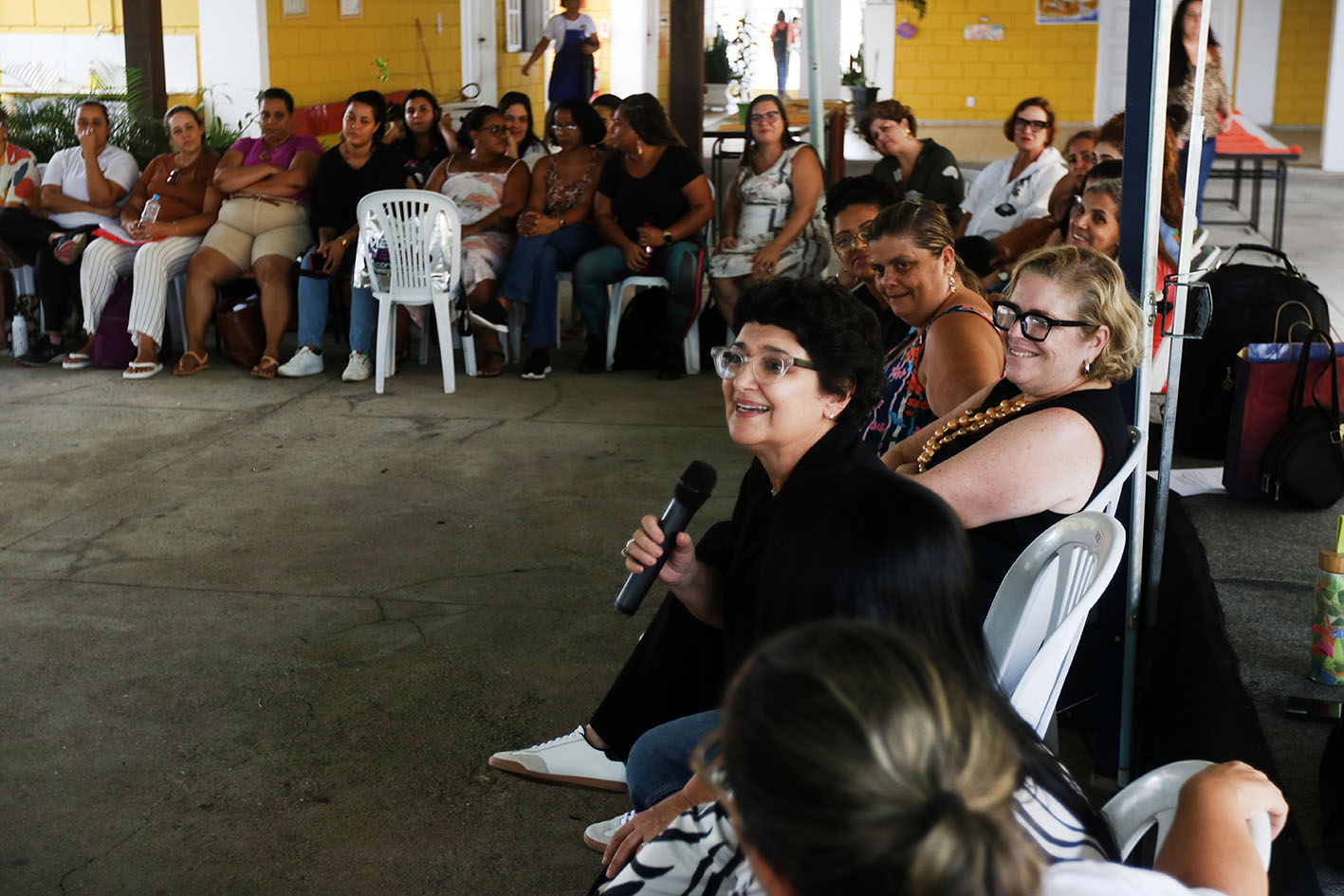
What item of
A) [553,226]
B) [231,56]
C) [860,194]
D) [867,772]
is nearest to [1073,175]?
[860,194]

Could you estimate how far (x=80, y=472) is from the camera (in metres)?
4.94

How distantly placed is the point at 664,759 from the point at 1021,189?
168 inches

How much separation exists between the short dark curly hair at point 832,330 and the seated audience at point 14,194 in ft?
18.4

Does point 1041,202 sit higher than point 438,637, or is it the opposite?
point 1041,202

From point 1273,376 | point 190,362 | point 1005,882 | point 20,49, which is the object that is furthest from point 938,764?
point 20,49

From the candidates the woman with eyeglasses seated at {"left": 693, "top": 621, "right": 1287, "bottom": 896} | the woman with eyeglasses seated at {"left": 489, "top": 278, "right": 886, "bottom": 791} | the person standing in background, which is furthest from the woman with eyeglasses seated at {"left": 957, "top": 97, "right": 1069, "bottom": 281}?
the person standing in background

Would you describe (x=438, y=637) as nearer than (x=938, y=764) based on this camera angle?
No

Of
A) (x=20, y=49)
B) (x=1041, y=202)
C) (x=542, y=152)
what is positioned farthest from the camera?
(x=20, y=49)

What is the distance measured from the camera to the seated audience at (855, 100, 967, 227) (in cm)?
630

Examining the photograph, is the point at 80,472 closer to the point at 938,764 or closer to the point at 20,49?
the point at 938,764

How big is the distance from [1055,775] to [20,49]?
384 inches

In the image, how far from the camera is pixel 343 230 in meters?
6.58

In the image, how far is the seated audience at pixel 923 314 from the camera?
9.51 ft

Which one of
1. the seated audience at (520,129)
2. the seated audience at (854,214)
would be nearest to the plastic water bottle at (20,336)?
the seated audience at (520,129)
